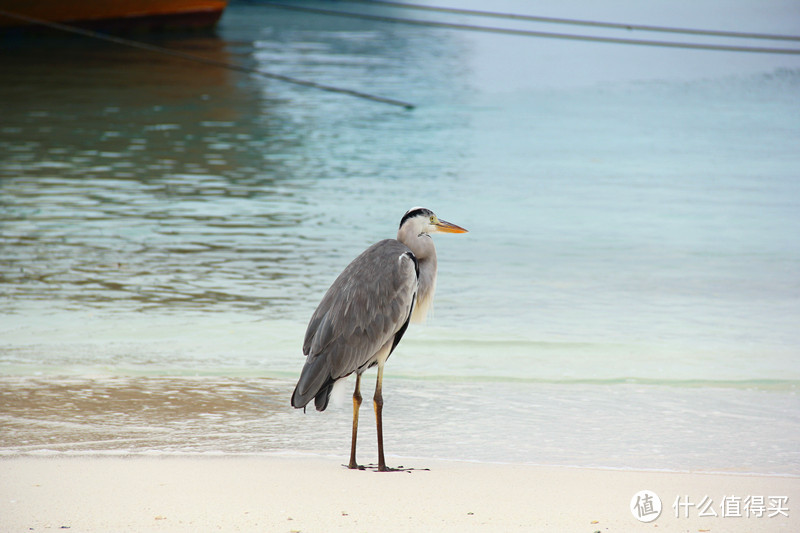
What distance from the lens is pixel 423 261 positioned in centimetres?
456

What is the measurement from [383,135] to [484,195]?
4687 millimetres

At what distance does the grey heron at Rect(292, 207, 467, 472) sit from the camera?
13.9 ft

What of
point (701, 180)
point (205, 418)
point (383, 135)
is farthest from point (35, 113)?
point (205, 418)

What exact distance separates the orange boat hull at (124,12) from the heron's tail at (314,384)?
2507 cm

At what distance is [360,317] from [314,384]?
32 centimetres

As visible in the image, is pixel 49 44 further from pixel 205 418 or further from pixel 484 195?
pixel 205 418

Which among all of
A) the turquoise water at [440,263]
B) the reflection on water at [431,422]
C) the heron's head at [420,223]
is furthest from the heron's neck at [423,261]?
the reflection on water at [431,422]

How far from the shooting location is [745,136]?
16.7m

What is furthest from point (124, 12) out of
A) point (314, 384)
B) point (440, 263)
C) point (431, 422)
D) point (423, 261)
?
point (314, 384)

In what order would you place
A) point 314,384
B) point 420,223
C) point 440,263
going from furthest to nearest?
point 440,263 < point 420,223 < point 314,384

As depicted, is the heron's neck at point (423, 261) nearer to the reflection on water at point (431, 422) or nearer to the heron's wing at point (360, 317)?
the heron's wing at point (360, 317)

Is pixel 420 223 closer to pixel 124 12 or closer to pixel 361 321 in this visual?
pixel 361 321

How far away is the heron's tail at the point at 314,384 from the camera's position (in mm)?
4180

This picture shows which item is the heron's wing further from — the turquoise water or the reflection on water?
the reflection on water
